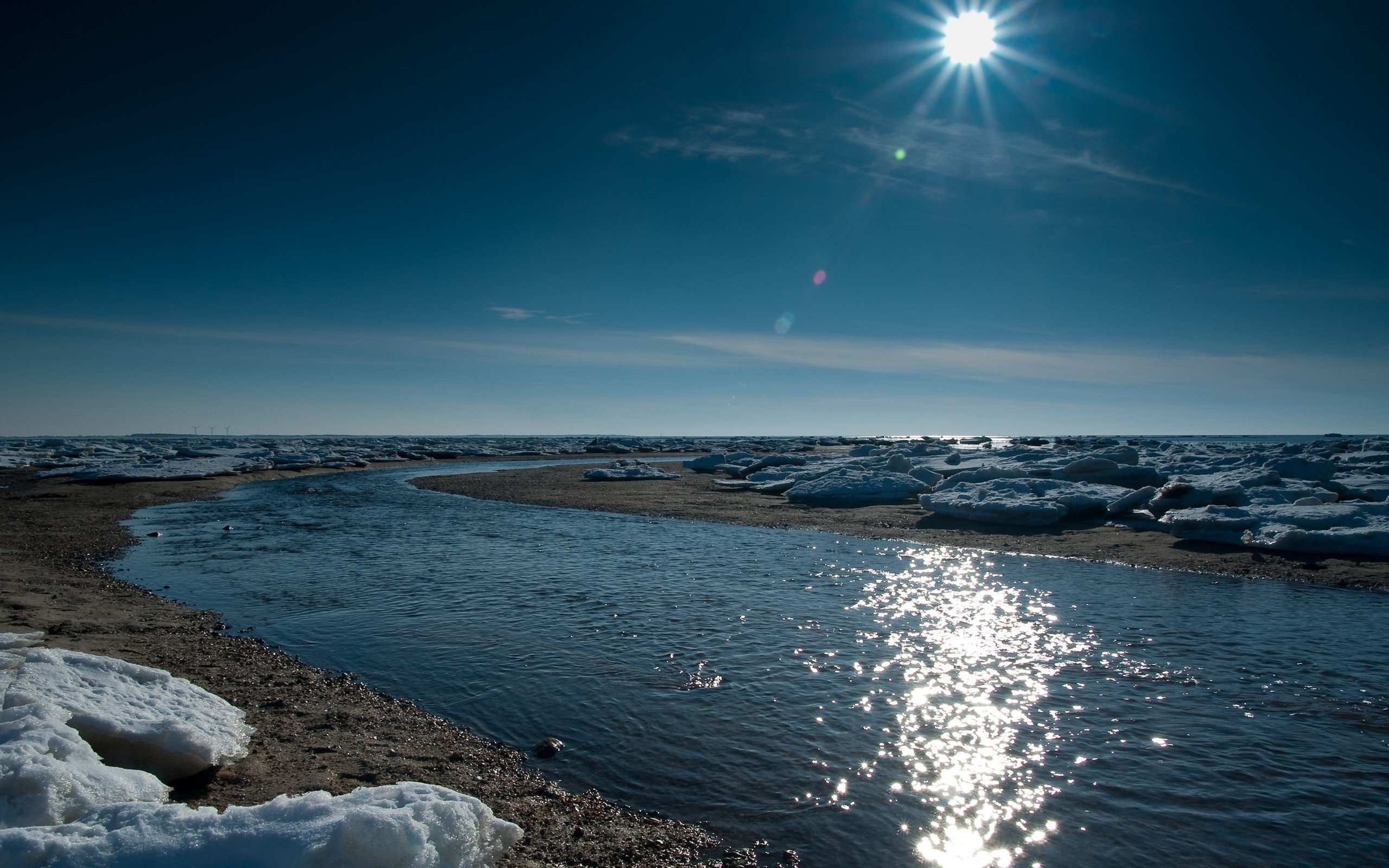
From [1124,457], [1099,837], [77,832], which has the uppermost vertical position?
[1124,457]

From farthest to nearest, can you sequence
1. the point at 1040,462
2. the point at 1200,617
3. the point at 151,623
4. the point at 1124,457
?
the point at 1040,462
the point at 1124,457
the point at 1200,617
the point at 151,623

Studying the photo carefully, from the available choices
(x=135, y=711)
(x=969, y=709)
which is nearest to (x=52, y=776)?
(x=135, y=711)

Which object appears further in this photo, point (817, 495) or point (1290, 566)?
point (817, 495)

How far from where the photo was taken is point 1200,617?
965 cm

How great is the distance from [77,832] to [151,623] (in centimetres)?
698

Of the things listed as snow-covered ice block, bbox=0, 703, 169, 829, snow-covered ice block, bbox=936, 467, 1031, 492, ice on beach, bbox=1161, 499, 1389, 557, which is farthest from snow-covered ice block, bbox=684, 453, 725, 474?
snow-covered ice block, bbox=0, 703, 169, 829

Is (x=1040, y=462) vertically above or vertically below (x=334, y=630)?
above

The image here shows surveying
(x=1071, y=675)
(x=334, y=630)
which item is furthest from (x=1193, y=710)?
(x=334, y=630)

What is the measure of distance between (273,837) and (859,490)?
22.4m

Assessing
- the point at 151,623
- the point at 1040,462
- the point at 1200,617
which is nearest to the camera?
the point at 151,623

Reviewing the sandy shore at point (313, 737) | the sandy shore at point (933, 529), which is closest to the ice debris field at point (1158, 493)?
the sandy shore at point (933, 529)

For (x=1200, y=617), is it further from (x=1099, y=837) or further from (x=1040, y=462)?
(x=1040, y=462)

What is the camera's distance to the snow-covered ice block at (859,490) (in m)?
24.3

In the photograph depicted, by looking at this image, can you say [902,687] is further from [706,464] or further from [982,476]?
[706,464]
